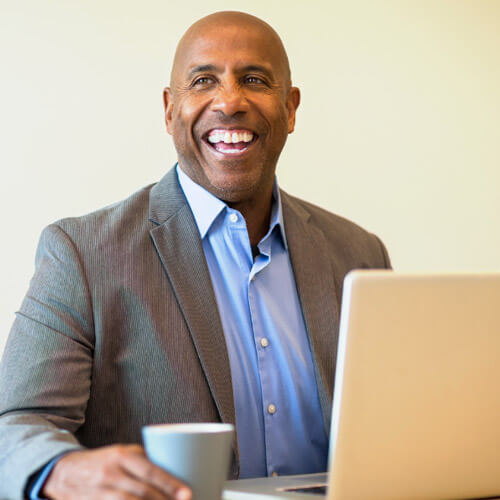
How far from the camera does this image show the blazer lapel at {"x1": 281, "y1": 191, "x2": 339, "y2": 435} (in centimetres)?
174

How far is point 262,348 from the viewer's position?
174cm

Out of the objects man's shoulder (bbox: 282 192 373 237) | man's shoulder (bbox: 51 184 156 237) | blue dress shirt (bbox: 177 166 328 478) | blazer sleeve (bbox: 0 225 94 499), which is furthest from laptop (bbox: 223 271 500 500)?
man's shoulder (bbox: 282 192 373 237)

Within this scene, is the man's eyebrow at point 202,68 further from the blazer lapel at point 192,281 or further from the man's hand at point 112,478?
the man's hand at point 112,478

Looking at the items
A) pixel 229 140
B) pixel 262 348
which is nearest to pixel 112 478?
pixel 262 348

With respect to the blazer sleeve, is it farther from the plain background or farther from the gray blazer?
the plain background

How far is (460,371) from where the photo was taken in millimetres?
1019

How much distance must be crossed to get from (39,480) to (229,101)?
1033 mm

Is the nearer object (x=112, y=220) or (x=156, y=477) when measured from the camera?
(x=156, y=477)

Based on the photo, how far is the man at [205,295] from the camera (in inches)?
Answer: 61.7

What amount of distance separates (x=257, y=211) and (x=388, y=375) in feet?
3.38

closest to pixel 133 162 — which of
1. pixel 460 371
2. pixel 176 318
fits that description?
pixel 176 318

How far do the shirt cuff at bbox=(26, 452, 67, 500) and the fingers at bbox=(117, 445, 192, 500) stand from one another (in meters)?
0.18

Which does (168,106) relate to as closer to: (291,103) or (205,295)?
(291,103)

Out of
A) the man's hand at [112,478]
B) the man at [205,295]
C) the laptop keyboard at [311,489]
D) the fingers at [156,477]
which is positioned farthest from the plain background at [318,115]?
the fingers at [156,477]
